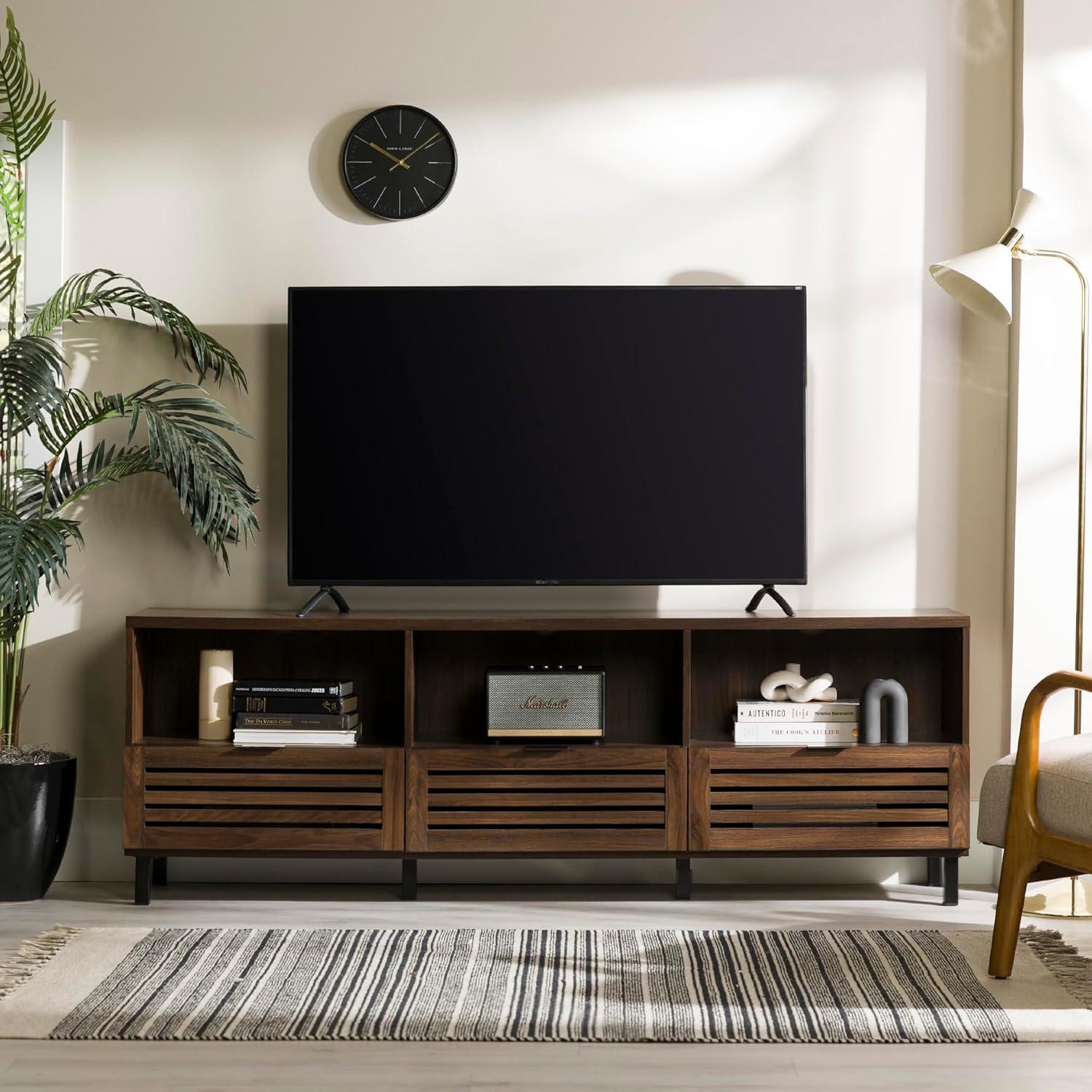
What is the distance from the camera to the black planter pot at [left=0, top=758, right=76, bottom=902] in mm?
2994

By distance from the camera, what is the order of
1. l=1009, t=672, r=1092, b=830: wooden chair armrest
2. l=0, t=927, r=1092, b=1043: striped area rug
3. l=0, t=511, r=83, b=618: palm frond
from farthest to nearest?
l=0, t=511, r=83, b=618: palm frond
l=1009, t=672, r=1092, b=830: wooden chair armrest
l=0, t=927, r=1092, b=1043: striped area rug

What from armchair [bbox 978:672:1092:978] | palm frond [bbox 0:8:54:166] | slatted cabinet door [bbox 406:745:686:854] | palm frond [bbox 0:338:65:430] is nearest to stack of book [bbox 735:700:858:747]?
slatted cabinet door [bbox 406:745:686:854]

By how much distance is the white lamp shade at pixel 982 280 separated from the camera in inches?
119

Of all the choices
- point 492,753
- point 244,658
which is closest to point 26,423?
point 244,658

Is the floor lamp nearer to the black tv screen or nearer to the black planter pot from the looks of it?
the black tv screen

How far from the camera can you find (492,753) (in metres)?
3.04

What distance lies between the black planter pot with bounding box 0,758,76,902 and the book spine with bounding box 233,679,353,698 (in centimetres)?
52

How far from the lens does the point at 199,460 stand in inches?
120

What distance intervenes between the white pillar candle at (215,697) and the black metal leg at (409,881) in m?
0.58

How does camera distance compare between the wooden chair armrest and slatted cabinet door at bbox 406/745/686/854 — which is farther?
slatted cabinet door at bbox 406/745/686/854

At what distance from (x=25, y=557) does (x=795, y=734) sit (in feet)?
6.49

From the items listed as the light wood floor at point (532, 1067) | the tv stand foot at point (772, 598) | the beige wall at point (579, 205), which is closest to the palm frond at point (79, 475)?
the beige wall at point (579, 205)

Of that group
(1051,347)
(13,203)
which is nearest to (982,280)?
(1051,347)

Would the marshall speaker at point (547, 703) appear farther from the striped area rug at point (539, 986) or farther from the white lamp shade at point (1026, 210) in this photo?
the white lamp shade at point (1026, 210)
